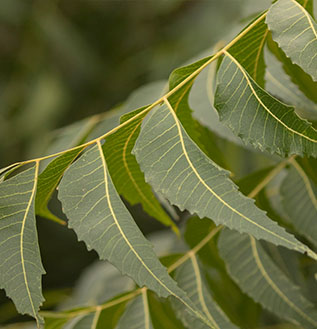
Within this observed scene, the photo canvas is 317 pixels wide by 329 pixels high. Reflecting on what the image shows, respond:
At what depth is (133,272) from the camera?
1.36ft

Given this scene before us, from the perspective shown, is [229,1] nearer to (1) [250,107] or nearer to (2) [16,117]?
(2) [16,117]

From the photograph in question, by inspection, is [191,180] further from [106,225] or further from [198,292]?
[198,292]

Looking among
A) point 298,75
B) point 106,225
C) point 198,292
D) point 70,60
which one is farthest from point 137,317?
point 70,60

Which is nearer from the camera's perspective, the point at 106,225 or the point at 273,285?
the point at 106,225

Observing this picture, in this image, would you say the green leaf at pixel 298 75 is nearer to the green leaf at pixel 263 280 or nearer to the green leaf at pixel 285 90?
the green leaf at pixel 285 90

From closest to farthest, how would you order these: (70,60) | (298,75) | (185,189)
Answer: (185,189) < (298,75) < (70,60)

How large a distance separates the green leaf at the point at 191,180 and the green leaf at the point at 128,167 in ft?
0.06

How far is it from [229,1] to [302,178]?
145 centimetres

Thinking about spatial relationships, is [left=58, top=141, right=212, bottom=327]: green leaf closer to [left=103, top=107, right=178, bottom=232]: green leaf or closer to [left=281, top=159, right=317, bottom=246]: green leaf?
[left=103, top=107, right=178, bottom=232]: green leaf

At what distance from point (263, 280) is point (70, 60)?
1.79 meters

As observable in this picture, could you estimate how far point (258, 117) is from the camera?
0.44 m

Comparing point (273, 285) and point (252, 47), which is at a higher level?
point (252, 47)

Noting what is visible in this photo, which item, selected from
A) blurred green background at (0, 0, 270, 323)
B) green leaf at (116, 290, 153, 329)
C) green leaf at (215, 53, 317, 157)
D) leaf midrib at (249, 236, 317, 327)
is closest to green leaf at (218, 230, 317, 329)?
leaf midrib at (249, 236, 317, 327)

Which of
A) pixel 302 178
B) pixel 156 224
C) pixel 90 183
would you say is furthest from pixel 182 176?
pixel 156 224
